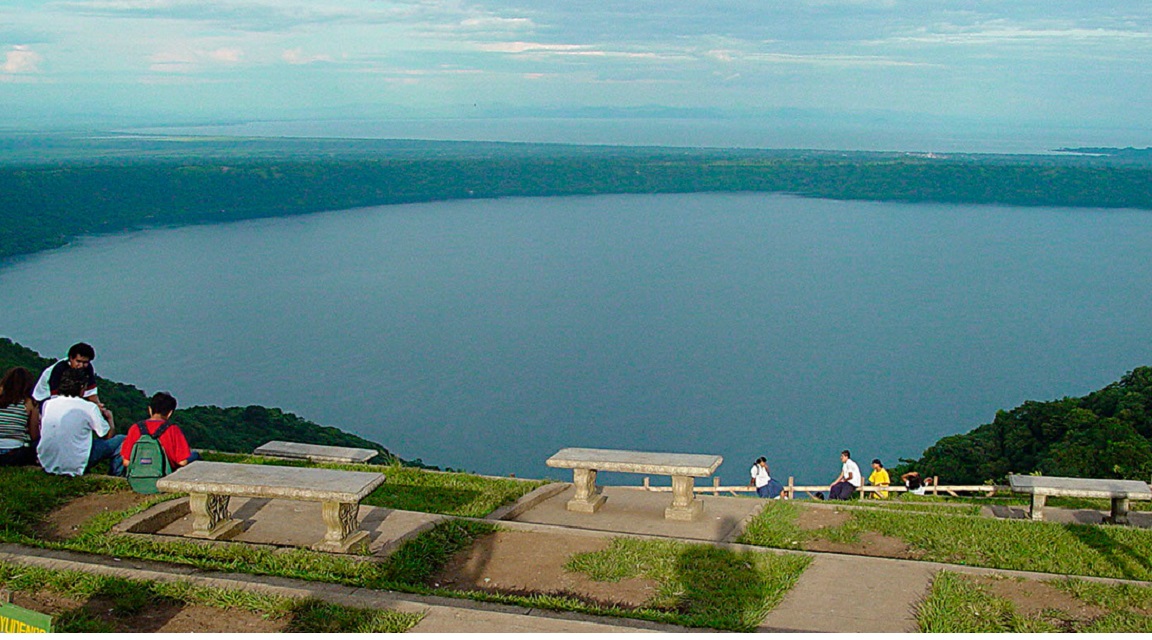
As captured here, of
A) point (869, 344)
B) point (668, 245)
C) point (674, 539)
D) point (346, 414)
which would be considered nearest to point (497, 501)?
point (674, 539)

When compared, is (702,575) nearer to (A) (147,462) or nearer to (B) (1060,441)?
(A) (147,462)

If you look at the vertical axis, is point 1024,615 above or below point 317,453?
above

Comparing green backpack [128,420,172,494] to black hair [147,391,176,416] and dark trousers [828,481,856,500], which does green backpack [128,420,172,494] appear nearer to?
black hair [147,391,176,416]

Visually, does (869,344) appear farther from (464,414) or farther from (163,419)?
(163,419)

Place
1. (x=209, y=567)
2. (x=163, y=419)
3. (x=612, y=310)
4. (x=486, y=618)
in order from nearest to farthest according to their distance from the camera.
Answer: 1. (x=486, y=618)
2. (x=209, y=567)
3. (x=163, y=419)
4. (x=612, y=310)

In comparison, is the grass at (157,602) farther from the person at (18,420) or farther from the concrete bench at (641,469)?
the concrete bench at (641,469)

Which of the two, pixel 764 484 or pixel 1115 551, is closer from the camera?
pixel 1115 551

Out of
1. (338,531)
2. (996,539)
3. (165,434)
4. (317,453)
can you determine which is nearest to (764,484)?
(317,453)
